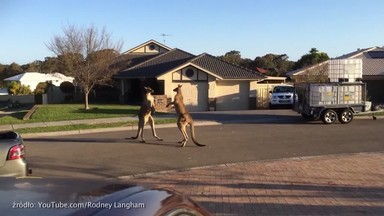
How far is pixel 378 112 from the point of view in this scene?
76.9ft

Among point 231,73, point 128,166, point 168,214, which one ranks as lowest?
point 128,166

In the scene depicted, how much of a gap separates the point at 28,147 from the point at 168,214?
1206cm

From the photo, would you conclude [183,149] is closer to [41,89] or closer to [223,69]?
[223,69]

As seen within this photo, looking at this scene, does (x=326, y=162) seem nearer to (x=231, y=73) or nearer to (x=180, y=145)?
(x=180, y=145)

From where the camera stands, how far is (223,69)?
121 ft

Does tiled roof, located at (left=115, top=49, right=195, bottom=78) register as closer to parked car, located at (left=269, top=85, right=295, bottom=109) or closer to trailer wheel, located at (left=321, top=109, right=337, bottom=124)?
parked car, located at (left=269, top=85, right=295, bottom=109)

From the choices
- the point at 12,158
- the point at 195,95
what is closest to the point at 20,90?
the point at 195,95

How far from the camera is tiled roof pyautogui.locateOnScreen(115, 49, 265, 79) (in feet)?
117

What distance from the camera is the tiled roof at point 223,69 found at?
3553 cm

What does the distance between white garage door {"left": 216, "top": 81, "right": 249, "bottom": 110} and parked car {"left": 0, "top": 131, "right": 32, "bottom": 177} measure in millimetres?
28294

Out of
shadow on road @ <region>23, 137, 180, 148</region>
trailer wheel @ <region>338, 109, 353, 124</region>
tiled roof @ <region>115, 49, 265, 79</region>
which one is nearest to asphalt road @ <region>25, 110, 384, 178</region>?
shadow on road @ <region>23, 137, 180, 148</region>

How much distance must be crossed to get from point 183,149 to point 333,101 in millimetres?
9979

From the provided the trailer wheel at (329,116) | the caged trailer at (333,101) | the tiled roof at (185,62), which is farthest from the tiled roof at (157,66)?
the trailer wheel at (329,116)

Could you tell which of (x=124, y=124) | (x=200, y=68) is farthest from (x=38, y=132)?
(x=200, y=68)
